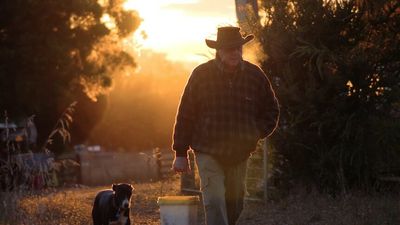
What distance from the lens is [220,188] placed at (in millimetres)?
7426

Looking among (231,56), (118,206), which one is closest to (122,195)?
(118,206)

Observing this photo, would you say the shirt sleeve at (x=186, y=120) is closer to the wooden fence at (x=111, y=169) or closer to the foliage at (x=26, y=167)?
the foliage at (x=26, y=167)

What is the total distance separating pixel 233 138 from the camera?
297 inches

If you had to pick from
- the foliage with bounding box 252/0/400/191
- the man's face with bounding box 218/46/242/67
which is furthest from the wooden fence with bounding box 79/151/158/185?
the man's face with bounding box 218/46/242/67

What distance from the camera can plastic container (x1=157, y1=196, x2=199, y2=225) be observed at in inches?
295

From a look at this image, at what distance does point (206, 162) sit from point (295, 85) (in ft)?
22.8

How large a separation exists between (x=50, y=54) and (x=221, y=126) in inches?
972

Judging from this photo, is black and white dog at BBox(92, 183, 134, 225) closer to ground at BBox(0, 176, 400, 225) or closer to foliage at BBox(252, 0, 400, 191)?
ground at BBox(0, 176, 400, 225)

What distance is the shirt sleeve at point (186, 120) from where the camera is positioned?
757 cm

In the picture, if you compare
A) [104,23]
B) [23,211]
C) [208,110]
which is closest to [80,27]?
[104,23]

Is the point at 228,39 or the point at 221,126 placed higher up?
the point at 228,39

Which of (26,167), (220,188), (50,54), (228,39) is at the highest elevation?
(50,54)

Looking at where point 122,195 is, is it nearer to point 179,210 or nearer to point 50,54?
point 179,210

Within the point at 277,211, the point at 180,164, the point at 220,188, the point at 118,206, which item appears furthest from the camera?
the point at 277,211
